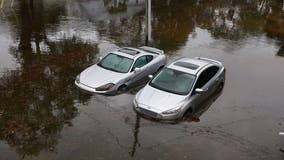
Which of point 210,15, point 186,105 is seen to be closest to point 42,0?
point 210,15

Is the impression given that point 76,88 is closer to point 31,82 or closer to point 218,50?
point 31,82

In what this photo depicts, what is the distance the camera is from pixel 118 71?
1398 cm

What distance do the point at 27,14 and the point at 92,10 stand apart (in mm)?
5334

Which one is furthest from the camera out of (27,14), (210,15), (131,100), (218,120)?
(210,15)

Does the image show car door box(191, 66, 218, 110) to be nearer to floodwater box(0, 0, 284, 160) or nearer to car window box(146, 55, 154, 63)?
floodwater box(0, 0, 284, 160)

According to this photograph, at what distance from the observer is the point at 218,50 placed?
19.9m

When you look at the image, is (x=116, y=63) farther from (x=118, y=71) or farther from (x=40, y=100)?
(x=40, y=100)

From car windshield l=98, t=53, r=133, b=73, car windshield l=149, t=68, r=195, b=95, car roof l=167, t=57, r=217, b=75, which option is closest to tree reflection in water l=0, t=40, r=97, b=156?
car windshield l=98, t=53, r=133, b=73

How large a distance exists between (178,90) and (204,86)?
124 cm

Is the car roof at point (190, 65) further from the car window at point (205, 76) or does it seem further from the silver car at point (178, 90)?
the car window at point (205, 76)

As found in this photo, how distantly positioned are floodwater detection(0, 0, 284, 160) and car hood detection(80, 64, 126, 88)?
51cm

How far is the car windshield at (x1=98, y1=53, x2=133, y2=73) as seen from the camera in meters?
14.1

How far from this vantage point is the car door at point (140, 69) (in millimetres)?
14143

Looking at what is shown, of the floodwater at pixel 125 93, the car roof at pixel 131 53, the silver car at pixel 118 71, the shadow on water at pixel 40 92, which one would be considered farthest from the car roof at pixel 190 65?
the shadow on water at pixel 40 92
